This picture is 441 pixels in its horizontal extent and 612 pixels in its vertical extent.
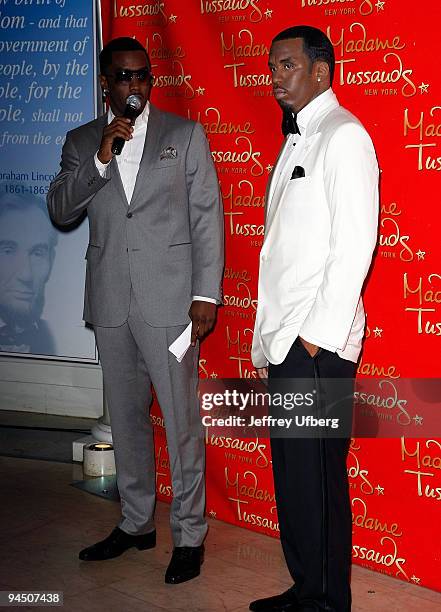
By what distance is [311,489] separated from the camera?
256 centimetres

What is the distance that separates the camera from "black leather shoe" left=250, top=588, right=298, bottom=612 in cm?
280

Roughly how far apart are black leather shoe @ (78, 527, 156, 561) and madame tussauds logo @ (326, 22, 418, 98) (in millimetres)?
1648

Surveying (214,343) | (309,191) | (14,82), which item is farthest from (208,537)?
(14,82)

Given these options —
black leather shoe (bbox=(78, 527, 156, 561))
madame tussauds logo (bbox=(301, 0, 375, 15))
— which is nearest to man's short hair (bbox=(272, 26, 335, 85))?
madame tussauds logo (bbox=(301, 0, 375, 15))

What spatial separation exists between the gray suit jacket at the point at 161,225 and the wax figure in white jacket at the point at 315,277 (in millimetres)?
396

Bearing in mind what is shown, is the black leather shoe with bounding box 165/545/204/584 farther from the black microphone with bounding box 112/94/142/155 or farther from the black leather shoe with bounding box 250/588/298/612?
the black microphone with bounding box 112/94/142/155

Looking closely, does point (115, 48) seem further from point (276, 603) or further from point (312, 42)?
point (276, 603)

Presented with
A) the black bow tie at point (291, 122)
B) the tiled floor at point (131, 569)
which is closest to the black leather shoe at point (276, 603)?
the tiled floor at point (131, 569)

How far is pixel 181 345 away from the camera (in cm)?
303

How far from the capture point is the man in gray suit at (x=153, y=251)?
301 cm

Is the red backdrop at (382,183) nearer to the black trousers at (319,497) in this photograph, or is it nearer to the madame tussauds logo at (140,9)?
the madame tussauds logo at (140,9)

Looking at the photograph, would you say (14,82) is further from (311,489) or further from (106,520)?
(311,489)

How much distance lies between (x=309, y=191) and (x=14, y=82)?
9.44 feet

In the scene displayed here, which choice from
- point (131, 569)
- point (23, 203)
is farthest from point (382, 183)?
point (23, 203)
